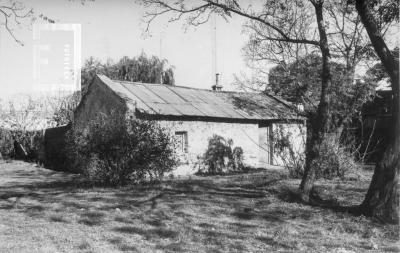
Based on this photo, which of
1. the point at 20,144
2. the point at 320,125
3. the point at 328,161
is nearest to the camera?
the point at 320,125

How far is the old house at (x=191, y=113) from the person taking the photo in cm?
1717

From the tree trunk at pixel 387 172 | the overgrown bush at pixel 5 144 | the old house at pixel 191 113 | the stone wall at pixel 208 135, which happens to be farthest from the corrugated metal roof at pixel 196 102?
the overgrown bush at pixel 5 144

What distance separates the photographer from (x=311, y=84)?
2108 cm

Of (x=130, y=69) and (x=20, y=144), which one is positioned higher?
(x=130, y=69)

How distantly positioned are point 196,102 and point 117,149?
7702 mm

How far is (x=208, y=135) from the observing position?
1877 centimetres

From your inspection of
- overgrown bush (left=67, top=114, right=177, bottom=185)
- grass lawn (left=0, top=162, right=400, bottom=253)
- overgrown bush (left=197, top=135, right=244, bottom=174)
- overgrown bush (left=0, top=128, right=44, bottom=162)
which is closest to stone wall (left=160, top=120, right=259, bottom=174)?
overgrown bush (left=197, top=135, right=244, bottom=174)

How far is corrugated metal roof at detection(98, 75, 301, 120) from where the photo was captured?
17391 mm

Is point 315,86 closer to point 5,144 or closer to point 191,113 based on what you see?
point 191,113

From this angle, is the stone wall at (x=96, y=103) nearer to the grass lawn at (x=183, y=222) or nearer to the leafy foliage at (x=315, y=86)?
the grass lawn at (x=183, y=222)

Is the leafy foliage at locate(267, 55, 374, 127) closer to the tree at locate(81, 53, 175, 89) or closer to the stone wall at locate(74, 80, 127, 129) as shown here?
the stone wall at locate(74, 80, 127, 129)

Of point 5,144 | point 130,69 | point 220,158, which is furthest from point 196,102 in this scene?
point 130,69

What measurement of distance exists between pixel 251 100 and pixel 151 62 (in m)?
20.9

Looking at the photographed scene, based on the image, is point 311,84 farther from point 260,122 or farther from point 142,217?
point 142,217
